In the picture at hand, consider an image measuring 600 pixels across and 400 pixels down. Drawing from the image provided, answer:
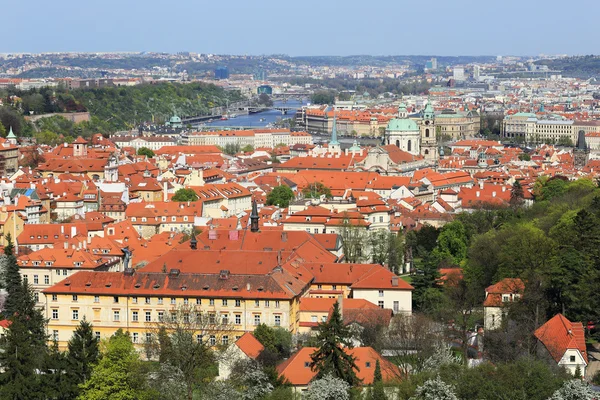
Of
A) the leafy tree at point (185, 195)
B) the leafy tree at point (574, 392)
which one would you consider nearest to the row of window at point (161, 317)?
the leafy tree at point (574, 392)

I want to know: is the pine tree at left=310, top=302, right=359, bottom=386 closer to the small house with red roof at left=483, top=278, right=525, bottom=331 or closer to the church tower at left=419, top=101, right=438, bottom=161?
the small house with red roof at left=483, top=278, right=525, bottom=331

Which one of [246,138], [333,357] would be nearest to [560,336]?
[333,357]

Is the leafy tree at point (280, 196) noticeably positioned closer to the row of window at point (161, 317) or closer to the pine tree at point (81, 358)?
the row of window at point (161, 317)

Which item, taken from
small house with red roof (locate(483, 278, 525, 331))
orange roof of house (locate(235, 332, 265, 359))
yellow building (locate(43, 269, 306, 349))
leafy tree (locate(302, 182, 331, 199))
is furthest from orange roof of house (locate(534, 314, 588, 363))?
leafy tree (locate(302, 182, 331, 199))

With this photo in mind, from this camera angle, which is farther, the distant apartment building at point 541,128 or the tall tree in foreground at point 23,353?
the distant apartment building at point 541,128

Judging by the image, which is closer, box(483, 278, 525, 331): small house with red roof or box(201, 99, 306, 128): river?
box(483, 278, 525, 331): small house with red roof

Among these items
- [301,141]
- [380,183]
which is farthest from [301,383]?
[301,141]

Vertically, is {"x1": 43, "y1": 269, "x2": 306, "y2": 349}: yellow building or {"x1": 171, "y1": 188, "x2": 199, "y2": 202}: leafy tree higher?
{"x1": 43, "y1": 269, "x2": 306, "y2": 349}: yellow building
